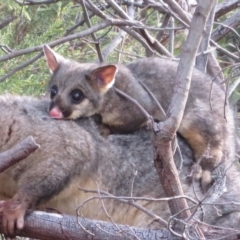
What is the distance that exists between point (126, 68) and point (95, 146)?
0.72 m

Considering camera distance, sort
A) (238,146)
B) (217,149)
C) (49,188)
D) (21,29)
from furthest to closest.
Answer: (21,29) → (238,146) → (217,149) → (49,188)

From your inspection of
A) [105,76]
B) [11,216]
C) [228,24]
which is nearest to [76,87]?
[105,76]

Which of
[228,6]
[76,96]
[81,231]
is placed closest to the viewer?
[81,231]

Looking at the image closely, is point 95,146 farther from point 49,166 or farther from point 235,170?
point 235,170

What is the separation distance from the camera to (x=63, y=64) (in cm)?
581

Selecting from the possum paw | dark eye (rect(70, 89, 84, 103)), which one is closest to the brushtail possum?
dark eye (rect(70, 89, 84, 103))

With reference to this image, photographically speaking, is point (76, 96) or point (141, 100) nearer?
point (141, 100)

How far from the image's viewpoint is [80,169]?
16.3 ft

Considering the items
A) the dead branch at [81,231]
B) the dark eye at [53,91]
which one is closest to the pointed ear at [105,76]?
the dark eye at [53,91]

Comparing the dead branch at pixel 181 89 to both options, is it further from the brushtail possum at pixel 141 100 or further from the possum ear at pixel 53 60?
the possum ear at pixel 53 60

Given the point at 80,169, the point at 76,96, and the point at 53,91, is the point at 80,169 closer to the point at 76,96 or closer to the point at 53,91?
the point at 76,96

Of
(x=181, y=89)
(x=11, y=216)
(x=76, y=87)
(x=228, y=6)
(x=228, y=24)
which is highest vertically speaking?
(x=181, y=89)

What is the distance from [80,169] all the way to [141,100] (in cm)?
65

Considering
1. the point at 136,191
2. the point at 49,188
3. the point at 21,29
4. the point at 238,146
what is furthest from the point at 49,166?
the point at 21,29
